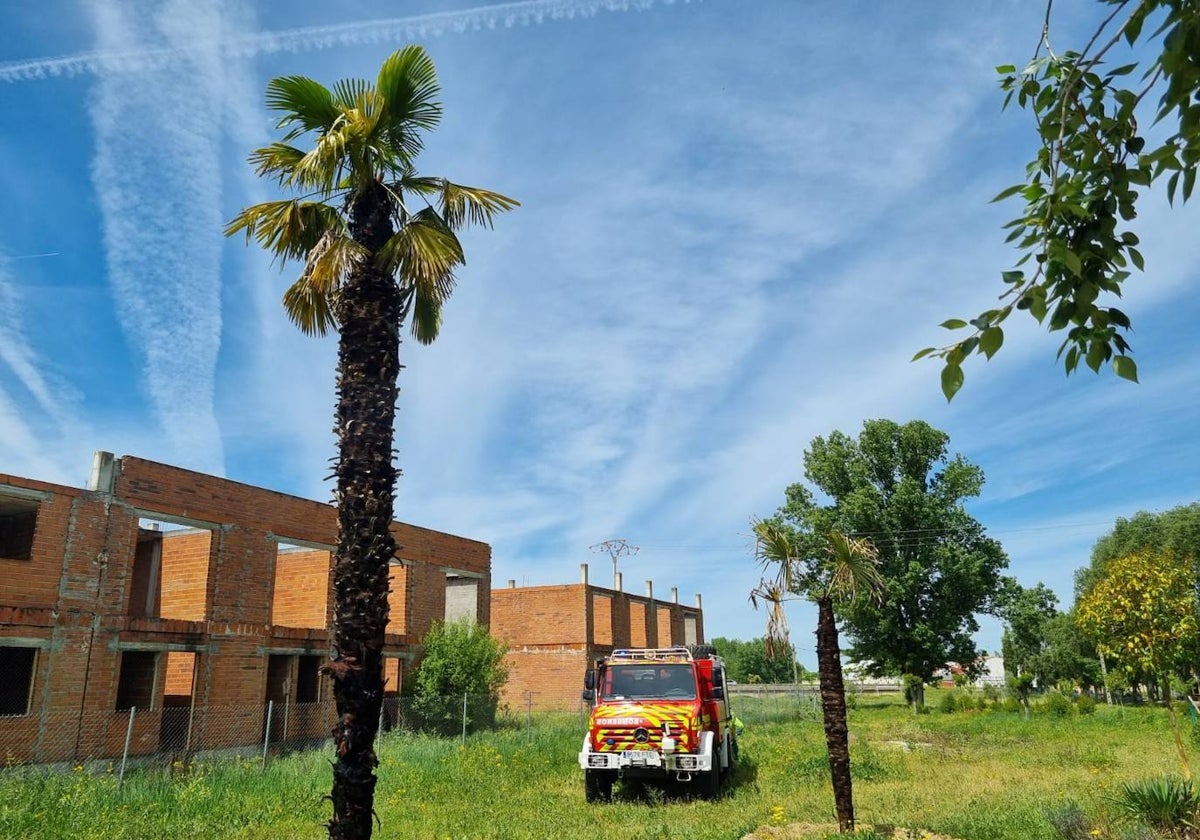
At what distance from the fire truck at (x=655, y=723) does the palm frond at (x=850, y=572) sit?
175 inches

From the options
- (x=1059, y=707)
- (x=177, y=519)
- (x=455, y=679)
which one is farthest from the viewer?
(x=1059, y=707)

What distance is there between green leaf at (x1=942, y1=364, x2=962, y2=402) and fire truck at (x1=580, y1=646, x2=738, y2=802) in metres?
12.3

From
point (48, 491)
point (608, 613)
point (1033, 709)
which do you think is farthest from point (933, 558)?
point (48, 491)

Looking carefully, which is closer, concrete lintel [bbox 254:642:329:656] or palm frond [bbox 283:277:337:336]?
palm frond [bbox 283:277:337:336]

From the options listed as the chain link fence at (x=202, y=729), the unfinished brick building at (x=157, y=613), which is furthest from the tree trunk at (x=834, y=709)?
the unfinished brick building at (x=157, y=613)

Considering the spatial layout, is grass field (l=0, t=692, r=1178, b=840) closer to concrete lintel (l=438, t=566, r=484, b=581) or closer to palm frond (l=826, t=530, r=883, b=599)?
palm frond (l=826, t=530, r=883, b=599)

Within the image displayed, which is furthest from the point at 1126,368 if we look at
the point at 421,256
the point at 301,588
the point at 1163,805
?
the point at 301,588

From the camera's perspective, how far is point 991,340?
285 centimetres

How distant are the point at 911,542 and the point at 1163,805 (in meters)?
39.9

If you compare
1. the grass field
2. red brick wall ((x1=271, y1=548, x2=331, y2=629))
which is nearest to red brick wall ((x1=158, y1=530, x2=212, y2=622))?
red brick wall ((x1=271, y1=548, x2=331, y2=629))

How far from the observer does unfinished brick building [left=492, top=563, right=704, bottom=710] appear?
138 ft

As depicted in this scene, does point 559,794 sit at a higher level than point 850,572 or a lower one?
lower

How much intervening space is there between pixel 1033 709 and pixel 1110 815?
100ft

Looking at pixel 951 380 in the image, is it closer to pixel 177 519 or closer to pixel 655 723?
pixel 655 723
